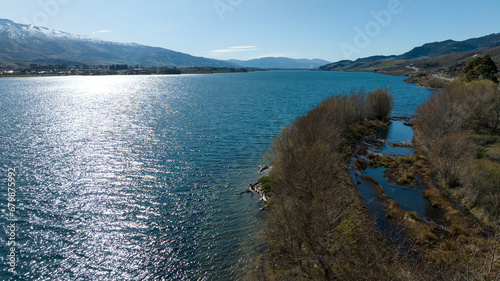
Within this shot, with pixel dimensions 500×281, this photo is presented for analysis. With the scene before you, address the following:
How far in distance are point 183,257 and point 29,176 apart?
120 feet

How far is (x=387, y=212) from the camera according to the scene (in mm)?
36375

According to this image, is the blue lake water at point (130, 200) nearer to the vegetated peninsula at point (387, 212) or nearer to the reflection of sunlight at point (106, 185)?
the reflection of sunlight at point (106, 185)

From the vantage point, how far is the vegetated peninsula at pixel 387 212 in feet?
68.9

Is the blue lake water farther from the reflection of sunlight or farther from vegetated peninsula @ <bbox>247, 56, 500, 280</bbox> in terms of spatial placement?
vegetated peninsula @ <bbox>247, 56, 500, 280</bbox>

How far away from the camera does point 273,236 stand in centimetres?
2428

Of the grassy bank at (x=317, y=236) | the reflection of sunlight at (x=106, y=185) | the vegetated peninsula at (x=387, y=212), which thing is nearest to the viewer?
the grassy bank at (x=317, y=236)

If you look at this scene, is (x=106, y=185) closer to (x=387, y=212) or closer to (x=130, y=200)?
(x=130, y=200)

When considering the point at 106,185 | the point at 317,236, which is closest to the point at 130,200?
the point at 106,185

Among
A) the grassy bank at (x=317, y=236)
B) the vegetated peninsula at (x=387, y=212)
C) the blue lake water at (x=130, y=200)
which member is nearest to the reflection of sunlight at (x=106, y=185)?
the blue lake water at (x=130, y=200)

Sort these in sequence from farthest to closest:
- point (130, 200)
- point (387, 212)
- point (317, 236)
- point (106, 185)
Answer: point (106, 185), point (130, 200), point (387, 212), point (317, 236)

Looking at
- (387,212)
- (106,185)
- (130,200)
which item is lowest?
(387,212)

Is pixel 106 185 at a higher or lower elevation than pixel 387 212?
higher

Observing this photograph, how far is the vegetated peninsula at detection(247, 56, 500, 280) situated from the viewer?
21.0 m

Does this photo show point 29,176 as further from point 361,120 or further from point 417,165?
point 361,120
